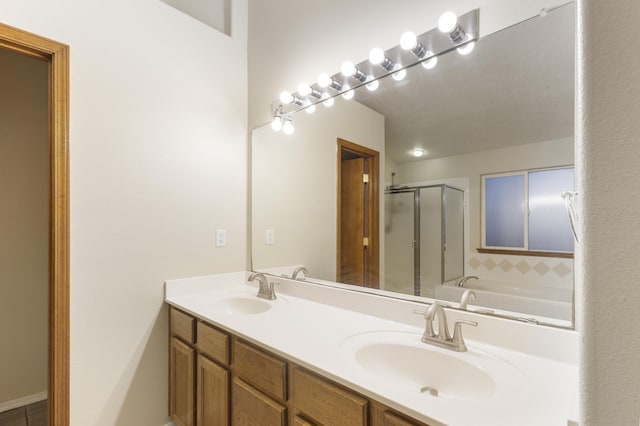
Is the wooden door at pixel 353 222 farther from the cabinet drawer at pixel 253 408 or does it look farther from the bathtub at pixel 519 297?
the cabinet drawer at pixel 253 408

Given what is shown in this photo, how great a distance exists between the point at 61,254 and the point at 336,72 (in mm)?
1651

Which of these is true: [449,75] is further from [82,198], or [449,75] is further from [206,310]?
[82,198]

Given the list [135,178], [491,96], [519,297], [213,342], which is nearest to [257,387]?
[213,342]

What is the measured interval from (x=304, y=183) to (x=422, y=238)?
817mm

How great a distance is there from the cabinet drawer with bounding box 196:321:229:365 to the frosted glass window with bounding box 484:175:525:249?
3.90 feet

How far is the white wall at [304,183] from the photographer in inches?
68.6

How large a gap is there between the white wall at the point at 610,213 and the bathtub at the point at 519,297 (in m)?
0.80

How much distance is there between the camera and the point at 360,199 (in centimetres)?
168

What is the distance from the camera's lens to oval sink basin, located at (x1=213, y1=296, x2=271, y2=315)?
183 centimetres

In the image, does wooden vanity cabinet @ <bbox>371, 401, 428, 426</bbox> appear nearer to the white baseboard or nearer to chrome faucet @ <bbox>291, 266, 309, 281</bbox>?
chrome faucet @ <bbox>291, 266, 309, 281</bbox>

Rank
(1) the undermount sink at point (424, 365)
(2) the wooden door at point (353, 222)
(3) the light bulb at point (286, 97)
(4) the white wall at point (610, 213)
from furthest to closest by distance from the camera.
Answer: (3) the light bulb at point (286, 97) → (2) the wooden door at point (353, 222) → (1) the undermount sink at point (424, 365) → (4) the white wall at point (610, 213)

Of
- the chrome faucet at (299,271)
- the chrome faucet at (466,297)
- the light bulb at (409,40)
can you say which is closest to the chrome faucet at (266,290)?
the chrome faucet at (299,271)

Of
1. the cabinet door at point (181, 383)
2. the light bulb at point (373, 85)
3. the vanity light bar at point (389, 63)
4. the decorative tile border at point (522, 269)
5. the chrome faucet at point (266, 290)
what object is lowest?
the cabinet door at point (181, 383)

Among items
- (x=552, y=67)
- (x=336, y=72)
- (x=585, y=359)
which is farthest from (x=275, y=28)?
(x=585, y=359)
